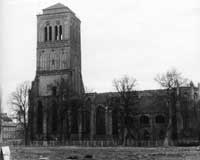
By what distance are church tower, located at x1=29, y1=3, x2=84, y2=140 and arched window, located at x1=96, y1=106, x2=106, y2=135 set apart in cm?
608

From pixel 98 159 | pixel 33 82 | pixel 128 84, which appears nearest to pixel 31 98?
pixel 33 82

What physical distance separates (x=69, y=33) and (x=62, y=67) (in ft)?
25.4

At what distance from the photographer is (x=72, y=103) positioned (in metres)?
68.2

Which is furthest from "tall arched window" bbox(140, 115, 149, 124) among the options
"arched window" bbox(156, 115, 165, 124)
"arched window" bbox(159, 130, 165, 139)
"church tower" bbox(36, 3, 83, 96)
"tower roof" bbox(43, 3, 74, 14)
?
"tower roof" bbox(43, 3, 74, 14)

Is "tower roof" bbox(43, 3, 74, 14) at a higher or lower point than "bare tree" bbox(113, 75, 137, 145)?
higher

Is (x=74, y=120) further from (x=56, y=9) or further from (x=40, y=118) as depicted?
(x=56, y=9)

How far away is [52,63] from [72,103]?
13.2m

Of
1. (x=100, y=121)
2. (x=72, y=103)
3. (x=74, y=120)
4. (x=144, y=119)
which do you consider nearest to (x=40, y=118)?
(x=74, y=120)

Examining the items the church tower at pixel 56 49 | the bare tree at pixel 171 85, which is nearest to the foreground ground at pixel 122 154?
the bare tree at pixel 171 85

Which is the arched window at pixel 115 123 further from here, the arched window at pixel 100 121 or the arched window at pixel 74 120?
the arched window at pixel 74 120

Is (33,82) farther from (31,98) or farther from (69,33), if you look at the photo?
(69,33)

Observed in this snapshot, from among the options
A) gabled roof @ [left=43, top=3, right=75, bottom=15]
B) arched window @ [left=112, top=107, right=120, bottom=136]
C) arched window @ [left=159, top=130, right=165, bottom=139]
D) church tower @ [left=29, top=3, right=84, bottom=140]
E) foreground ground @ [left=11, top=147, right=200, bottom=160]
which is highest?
gabled roof @ [left=43, top=3, right=75, bottom=15]

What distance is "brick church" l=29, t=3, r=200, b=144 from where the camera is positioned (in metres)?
66.7

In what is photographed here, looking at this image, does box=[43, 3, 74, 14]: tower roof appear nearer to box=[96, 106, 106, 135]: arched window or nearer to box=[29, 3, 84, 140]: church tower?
box=[29, 3, 84, 140]: church tower
